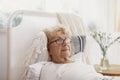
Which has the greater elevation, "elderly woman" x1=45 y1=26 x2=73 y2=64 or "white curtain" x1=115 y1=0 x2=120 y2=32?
"white curtain" x1=115 y1=0 x2=120 y2=32

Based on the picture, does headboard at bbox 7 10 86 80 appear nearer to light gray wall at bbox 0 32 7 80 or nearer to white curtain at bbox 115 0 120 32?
light gray wall at bbox 0 32 7 80

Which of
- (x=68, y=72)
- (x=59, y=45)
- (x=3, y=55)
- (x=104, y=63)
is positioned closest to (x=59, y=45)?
(x=59, y=45)

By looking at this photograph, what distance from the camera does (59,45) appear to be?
1.75m

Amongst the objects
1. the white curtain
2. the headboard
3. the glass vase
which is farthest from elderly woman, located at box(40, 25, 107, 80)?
the white curtain

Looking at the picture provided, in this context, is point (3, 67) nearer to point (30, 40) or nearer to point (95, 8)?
point (30, 40)

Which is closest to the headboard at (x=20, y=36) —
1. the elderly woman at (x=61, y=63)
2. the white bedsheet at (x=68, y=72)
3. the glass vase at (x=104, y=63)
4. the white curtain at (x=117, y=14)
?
the elderly woman at (x=61, y=63)

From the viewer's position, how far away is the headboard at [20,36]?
182 centimetres

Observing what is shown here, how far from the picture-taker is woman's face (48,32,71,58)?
175 centimetres

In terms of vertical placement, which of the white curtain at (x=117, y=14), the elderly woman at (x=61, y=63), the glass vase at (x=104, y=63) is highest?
the white curtain at (x=117, y=14)

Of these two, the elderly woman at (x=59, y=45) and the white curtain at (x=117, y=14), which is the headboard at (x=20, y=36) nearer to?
the elderly woman at (x=59, y=45)

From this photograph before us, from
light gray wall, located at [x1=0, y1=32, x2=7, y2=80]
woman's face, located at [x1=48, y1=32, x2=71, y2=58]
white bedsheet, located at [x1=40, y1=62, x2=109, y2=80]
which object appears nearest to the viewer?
white bedsheet, located at [x1=40, y1=62, x2=109, y2=80]

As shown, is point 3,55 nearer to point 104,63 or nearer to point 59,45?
point 59,45

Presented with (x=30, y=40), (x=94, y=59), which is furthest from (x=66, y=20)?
(x=94, y=59)

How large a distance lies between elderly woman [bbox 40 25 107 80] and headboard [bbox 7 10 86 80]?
19 cm
